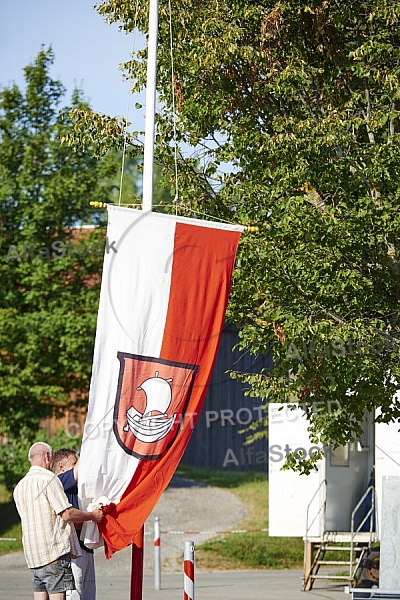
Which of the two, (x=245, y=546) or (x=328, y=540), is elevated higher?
(x=328, y=540)

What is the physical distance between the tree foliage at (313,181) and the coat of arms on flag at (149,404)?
2996 mm

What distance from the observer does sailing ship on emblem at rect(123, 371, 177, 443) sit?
877 cm

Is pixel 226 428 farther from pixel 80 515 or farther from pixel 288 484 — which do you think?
pixel 80 515

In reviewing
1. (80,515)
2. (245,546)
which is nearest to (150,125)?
(80,515)

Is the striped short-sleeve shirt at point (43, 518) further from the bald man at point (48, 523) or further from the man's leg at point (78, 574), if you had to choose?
the man's leg at point (78, 574)

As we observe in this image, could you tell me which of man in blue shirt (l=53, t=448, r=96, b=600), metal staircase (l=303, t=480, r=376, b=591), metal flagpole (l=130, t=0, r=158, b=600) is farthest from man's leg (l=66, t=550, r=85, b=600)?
metal staircase (l=303, t=480, r=376, b=591)

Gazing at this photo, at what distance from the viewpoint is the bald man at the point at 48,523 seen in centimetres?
853

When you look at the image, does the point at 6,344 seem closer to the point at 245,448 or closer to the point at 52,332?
the point at 52,332

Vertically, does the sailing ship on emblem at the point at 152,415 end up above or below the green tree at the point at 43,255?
below

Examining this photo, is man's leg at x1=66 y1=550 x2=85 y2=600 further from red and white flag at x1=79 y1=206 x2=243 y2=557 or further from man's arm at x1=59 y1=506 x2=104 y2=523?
man's arm at x1=59 y1=506 x2=104 y2=523

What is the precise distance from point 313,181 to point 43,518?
5.60m

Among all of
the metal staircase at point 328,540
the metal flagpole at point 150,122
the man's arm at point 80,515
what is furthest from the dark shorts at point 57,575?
the metal staircase at point 328,540

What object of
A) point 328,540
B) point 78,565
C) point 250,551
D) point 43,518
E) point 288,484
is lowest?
point 250,551

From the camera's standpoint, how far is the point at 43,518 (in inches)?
336
